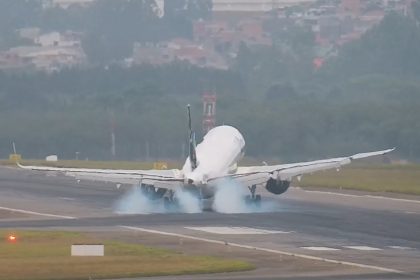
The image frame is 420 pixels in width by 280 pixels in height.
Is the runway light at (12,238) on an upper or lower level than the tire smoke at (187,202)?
lower

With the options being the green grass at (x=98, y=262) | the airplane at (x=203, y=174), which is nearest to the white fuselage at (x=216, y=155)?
the airplane at (x=203, y=174)

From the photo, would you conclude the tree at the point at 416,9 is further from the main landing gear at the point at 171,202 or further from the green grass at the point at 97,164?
the main landing gear at the point at 171,202

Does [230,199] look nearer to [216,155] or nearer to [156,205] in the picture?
[216,155]

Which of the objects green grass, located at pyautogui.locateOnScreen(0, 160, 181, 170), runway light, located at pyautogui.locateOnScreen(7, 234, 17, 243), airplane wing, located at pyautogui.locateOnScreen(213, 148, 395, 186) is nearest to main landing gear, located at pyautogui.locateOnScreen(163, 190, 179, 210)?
airplane wing, located at pyautogui.locateOnScreen(213, 148, 395, 186)

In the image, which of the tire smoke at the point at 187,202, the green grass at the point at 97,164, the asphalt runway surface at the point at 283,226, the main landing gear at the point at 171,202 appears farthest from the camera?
the green grass at the point at 97,164

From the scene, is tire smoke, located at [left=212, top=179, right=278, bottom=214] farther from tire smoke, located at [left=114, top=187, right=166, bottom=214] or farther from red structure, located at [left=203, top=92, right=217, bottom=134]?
red structure, located at [left=203, top=92, right=217, bottom=134]

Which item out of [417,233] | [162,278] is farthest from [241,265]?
[417,233]

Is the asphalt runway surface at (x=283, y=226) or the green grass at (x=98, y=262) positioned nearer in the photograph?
the green grass at (x=98, y=262)
